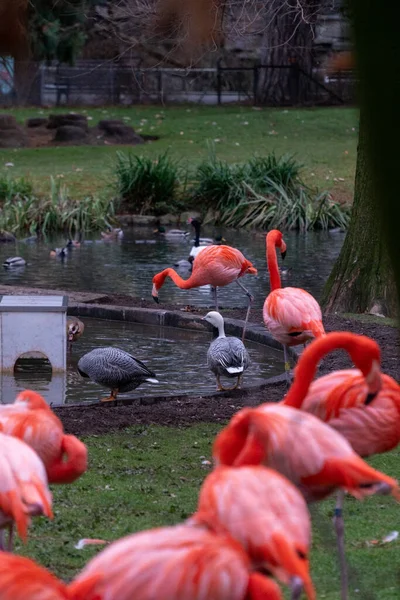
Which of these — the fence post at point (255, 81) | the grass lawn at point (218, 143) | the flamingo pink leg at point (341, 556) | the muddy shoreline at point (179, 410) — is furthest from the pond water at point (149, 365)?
the fence post at point (255, 81)

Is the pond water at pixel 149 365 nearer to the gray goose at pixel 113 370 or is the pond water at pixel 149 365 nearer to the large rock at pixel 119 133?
the gray goose at pixel 113 370

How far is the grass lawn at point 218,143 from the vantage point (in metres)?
23.9

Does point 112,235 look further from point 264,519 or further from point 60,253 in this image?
point 264,519

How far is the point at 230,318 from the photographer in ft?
34.9

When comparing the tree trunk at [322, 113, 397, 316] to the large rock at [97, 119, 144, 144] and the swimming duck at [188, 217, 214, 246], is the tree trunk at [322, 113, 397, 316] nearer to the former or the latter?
the swimming duck at [188, 217, 214, 246]

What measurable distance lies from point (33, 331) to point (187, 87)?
31129 mm

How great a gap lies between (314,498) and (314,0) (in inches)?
358

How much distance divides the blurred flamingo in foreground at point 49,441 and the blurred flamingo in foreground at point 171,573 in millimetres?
1754

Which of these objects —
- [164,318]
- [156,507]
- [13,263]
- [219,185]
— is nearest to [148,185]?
[219,185]

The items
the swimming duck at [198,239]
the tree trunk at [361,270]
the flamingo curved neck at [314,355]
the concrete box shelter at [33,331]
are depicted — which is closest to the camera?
the flamingo curved neck at [314,355]

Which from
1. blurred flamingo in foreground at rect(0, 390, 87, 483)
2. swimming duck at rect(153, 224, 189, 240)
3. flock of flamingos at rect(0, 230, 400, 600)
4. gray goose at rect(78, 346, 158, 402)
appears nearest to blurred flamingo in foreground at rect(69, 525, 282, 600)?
flock of flamingos at rect(0, 230, 400, 600)

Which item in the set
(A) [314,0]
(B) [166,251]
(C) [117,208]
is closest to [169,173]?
(C) [117,208]

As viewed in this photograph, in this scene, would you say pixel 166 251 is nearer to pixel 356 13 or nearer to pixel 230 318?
pixel 230 318

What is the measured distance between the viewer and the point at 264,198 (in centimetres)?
2023
